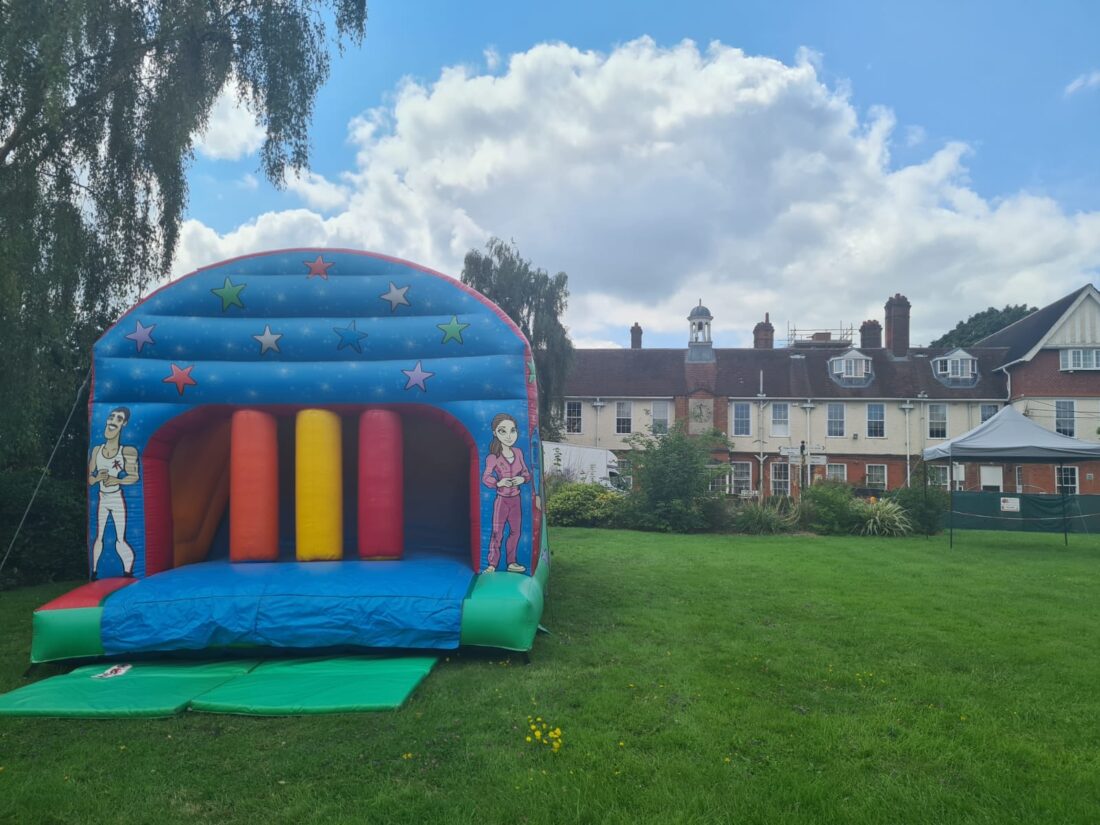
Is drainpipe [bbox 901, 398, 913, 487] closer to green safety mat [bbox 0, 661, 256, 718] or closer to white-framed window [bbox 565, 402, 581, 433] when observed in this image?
white-framed window [bbox 565, 402, 581, 433]

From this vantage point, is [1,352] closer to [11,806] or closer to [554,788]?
[11,806]

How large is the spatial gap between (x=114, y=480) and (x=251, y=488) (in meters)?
1.24

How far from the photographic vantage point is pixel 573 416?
3091cm

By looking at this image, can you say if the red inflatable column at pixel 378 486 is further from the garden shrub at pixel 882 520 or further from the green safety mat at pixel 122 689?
the garden shrub at pixel 882 520

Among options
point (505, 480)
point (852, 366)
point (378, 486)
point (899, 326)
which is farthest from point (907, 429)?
point (378, 486)

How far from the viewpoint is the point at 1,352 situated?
826 centimetres

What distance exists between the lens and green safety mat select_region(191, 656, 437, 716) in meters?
4.97

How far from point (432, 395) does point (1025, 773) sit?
18.0 feet

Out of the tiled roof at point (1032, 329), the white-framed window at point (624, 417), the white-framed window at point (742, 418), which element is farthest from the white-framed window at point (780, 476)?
the tiled roof at point (1032, 329)

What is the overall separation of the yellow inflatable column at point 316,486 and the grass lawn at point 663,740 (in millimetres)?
1964

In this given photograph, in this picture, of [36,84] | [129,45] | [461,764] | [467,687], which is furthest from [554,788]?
[129,45]

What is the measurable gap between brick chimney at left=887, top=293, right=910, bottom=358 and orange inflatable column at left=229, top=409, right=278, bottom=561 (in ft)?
97.0

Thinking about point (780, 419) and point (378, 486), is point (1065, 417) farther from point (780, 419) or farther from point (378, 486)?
point (378, 486)

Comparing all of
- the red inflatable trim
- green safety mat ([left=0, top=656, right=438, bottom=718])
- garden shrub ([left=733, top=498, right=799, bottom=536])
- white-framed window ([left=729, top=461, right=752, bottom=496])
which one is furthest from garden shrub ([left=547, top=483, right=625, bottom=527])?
the red inflatable trim
